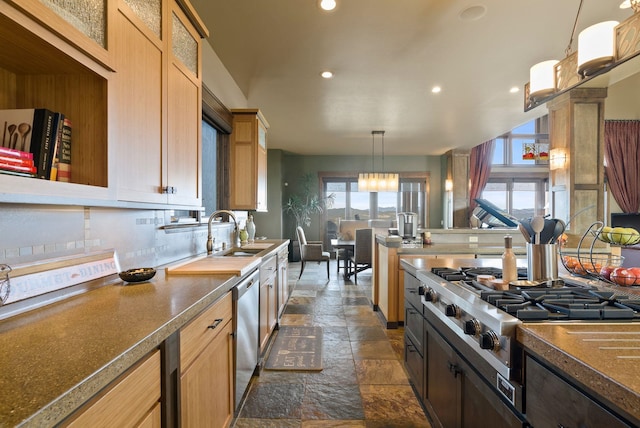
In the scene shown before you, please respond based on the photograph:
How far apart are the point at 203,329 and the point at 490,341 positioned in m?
1.06

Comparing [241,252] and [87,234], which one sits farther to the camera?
[241,252]

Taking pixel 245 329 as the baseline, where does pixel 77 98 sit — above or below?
above

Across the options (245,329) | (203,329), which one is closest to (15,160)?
(203,329)

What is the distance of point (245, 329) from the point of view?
1.96m

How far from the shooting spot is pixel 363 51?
310 cm

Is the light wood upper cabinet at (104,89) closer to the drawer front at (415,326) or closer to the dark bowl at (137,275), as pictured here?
the dark bowl at (137,275)

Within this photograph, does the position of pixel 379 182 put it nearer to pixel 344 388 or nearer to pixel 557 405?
pixel 344 388

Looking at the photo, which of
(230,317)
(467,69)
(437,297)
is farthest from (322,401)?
(467,69)

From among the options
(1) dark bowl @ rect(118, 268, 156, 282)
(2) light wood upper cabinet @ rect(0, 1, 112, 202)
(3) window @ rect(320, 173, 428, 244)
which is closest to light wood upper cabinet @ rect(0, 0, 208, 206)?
(2) light wood upper cabinet @ rect(0, 1, 112, 202)

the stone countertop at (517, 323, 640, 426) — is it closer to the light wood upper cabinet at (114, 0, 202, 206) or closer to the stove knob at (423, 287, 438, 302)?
the stove knob at (423, 287, 438, 302)

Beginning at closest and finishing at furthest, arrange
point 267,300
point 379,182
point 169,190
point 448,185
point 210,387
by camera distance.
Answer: point 210,387 → point 169,190 → point 267,300 → point 379,182 → point 448,185

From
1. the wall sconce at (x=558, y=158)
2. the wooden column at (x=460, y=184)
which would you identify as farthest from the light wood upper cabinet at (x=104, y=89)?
the wooden column at (x=460, y=184)

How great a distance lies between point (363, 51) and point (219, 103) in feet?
5.04

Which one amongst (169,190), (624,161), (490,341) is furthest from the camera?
(624,161)
